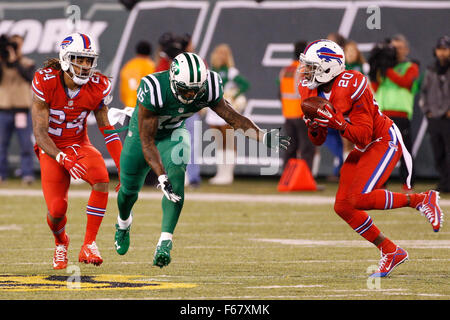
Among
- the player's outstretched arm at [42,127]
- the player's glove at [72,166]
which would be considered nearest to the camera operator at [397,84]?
the player's outstretched arm at [42,127]

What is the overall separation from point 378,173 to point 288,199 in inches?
254

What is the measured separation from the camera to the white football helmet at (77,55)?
29.1 ft

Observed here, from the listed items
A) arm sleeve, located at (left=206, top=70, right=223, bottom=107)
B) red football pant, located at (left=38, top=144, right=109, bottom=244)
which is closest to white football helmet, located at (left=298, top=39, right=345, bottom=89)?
arm sleeve, located at (left=206, top=70, right=223, bottom=107)

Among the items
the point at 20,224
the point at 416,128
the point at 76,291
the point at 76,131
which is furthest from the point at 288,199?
the point at 76,291

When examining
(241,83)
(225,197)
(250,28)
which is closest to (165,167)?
(225,197)

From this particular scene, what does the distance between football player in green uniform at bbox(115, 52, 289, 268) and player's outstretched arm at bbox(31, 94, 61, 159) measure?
0.55 m

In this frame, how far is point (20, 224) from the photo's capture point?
476 inches

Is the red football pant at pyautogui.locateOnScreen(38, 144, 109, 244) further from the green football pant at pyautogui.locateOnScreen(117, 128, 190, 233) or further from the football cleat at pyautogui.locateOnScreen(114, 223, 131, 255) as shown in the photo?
the football cleat at pyautogui.locateOnScreen(114, 223, 131, 255)

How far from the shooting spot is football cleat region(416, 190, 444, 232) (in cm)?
826

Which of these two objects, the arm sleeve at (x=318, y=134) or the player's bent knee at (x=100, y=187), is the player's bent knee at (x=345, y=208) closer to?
the arm sleeve at (x=318, y=134)

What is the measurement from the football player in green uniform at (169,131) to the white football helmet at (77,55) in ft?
1.74

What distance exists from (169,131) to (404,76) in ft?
22.4

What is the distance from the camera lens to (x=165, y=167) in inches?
333
